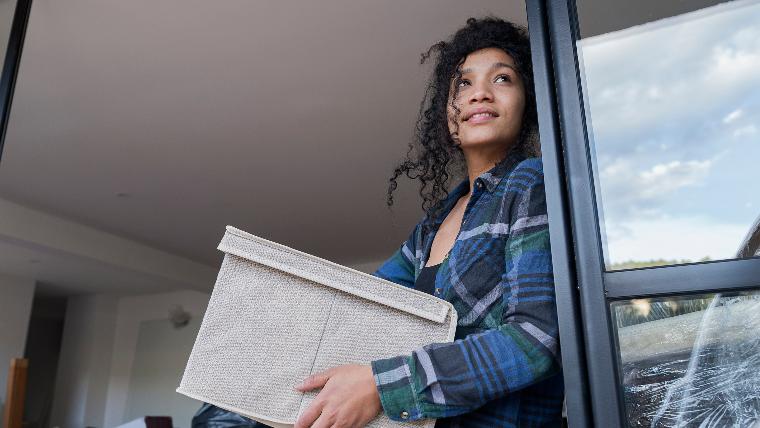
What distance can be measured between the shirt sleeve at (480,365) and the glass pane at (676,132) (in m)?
0.12

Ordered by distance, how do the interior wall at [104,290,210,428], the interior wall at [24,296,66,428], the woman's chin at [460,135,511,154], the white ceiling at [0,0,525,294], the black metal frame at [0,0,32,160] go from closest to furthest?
1. the woman's chin at [460,135,511,154]
2. the black metal frame at [0,0,32,160]
3. the white ceiling at [0,0,525,294]
4. the interior wall at [104,290,210,428]
5. the interior wall at [24,296,66,428]

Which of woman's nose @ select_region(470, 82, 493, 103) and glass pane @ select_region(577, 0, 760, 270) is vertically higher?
woman's nose @ select_region(470, 82, 493, 103)

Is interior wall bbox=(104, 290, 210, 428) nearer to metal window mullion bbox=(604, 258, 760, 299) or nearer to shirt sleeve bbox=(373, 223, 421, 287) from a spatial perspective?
shirt sleeve bbox=(373, 223, 421, 287)

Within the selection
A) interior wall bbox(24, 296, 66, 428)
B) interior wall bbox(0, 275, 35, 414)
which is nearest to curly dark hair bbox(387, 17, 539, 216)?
interior wall bbox(0, 275, 35, 414)

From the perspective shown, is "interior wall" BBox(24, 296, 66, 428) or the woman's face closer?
the woman's face

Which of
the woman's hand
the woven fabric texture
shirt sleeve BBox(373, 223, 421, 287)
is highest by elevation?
shirt sleeve BBox(373, 223, 421, 287)

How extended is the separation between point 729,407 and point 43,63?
133 inches

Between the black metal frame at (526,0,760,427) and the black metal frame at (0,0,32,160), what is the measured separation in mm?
1358

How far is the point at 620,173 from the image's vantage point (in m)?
0.84

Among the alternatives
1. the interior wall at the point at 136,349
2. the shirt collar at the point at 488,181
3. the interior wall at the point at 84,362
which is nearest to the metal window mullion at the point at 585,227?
the shirt collar at the point at 488,181

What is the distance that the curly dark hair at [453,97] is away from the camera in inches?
41.5

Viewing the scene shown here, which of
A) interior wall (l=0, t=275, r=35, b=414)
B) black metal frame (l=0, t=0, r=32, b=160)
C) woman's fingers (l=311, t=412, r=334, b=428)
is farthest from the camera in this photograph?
interior wall (l=0, t=275, r=35, b=414)

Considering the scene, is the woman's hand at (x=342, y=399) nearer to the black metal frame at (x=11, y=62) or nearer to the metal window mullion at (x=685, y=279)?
the metal window mullion at (x=685, y=279)

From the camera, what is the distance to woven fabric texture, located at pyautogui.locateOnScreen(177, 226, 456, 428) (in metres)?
0.71
